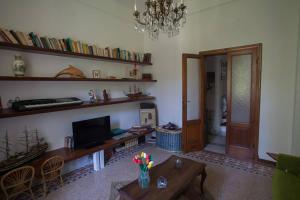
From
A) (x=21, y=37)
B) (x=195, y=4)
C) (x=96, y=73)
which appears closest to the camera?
(x=21, y=37)

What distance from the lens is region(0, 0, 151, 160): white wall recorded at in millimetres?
2361

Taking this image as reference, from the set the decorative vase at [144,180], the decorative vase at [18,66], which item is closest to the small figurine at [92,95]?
the decorative vase at [18,66]

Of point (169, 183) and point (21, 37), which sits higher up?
point (21, 37)

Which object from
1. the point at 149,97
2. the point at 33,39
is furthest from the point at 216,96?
the point at 33,39

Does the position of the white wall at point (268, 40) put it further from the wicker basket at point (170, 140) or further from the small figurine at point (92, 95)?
the small figurine at point (92, 95)

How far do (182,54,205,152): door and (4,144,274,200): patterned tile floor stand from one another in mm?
281

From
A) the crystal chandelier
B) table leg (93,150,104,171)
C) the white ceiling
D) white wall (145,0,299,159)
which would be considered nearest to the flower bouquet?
table leg (93,150,104,171)

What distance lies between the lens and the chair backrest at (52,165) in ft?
7.79

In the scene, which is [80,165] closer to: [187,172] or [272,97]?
[187,172]

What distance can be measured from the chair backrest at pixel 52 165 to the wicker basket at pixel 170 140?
7.16ft

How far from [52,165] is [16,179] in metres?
0.44

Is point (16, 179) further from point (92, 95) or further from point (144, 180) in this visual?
point (92, 95)

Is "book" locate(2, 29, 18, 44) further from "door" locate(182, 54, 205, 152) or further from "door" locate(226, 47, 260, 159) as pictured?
"door" locate(226, 47, 260, 159)

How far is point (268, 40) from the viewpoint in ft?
9.71
